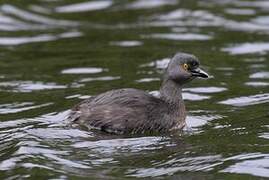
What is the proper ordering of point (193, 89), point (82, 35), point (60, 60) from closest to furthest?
point (193, 89), point (60, 60), point (82, 35)

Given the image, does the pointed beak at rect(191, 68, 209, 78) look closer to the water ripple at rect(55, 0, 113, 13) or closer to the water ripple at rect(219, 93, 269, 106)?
the water ripple at rect(219, 93, 269, 106)

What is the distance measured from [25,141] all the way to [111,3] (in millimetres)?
9715

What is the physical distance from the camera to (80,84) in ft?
44.1

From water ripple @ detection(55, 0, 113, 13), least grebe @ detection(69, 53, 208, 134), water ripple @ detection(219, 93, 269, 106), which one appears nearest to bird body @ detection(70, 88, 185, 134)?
least grebe @ detection(69, 53, 208, 134)

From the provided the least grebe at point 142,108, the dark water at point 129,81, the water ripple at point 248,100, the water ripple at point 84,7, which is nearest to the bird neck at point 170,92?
the least grebe at point 142,108

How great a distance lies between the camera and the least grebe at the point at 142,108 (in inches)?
430

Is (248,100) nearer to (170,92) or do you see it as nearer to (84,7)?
(170,92)

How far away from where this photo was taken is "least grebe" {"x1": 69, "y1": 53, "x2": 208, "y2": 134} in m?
10.9

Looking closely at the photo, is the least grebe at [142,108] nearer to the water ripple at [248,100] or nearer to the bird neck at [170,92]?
the bird neck at [170,92]

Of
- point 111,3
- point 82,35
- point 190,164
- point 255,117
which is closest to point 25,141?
point 190,164

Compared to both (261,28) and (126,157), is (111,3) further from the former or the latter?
(126,157)

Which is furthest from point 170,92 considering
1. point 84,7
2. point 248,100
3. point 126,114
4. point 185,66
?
point 84,7

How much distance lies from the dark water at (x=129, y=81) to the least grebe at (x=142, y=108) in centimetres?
21

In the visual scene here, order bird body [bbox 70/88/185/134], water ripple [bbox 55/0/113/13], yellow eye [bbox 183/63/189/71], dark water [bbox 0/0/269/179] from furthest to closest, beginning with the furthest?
water ripple [bbox 55/0/113/13] → yellow eye [bbox 183/63/189/71] → bird body [bbox 70/88/185/134] → dark water [bbox 0/0/269/179]
